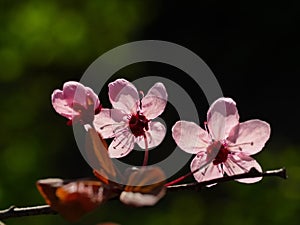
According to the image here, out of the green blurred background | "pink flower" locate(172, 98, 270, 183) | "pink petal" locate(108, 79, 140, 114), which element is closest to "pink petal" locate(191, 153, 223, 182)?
"pink flower" locate(172, 98, 270, 183)

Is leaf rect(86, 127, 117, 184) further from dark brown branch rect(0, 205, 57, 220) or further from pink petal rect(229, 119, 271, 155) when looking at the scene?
→ pink petal rect(229, 119, 271, 155)

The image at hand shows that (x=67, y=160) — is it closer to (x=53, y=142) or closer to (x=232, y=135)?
(x=53, y=142)

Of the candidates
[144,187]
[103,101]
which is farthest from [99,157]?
[103,101]

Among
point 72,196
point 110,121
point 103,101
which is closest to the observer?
point 72,196

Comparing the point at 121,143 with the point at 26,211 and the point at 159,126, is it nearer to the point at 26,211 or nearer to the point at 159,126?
the point at 159,126

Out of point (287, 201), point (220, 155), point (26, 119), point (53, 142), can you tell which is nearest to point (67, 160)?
point (53, 142)

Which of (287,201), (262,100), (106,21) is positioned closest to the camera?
(287,201)

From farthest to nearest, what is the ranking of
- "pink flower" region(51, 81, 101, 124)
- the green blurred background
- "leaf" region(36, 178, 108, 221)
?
the green blurred background
"pink flower" region(51, 81, 101, 124)
"leaf" region(36, 178, 108, 221)
